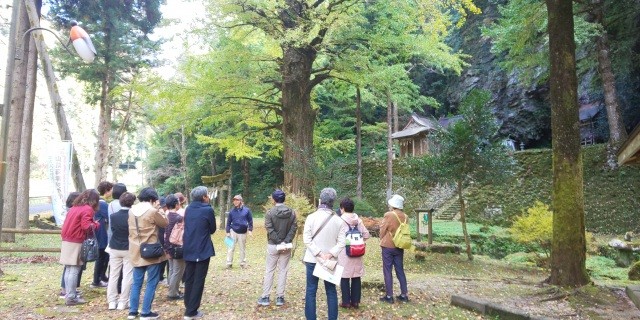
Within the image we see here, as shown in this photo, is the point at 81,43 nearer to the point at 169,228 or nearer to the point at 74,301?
the point at 169,228

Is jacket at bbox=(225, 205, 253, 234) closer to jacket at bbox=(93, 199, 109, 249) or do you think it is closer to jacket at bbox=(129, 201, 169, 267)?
jacket at bbox=(93, 199, 109, 249)

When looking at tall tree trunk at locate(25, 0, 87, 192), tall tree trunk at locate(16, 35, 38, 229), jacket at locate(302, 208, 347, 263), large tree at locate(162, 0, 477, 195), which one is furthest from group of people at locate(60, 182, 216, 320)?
tall tree trunk at locate(16, 35, 38, 229)

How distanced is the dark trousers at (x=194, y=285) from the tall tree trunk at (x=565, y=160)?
18.0 feet

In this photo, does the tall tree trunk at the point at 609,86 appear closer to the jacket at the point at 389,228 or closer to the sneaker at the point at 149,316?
the jacket at the point at 389,228

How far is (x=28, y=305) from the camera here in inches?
209

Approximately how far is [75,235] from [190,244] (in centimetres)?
176

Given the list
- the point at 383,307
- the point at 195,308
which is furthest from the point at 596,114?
the point at 195,308

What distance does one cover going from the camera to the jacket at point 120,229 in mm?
4980

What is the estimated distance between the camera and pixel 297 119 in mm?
12422

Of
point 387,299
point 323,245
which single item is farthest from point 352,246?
point 387,299

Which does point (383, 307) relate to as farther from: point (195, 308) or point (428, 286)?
point (195, 308)

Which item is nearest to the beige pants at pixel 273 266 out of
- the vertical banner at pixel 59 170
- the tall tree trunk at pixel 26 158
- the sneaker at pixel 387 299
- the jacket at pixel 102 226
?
the sneaker at pixel 387 299

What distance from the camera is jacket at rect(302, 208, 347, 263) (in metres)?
4.57

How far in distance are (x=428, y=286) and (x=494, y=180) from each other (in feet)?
14.6
